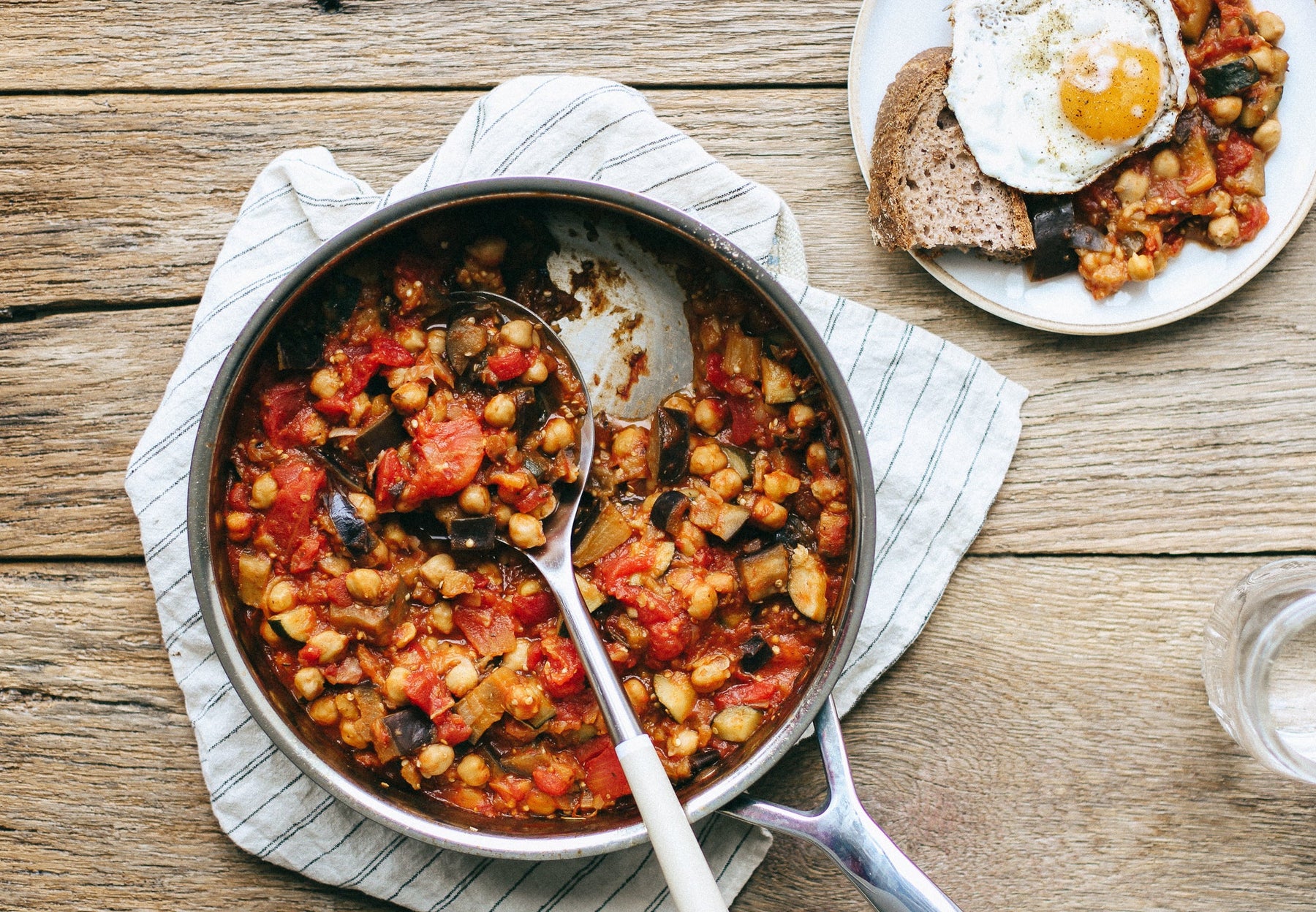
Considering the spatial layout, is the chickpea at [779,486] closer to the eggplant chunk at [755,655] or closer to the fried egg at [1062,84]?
the eggplant chunk at [755,655]

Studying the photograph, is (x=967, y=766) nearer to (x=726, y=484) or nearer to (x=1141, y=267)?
(x=726, y=484)

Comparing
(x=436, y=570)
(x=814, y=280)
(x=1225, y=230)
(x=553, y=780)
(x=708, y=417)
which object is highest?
(x=1225, y=230)

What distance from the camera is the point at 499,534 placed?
2525mm

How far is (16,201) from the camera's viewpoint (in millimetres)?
2779

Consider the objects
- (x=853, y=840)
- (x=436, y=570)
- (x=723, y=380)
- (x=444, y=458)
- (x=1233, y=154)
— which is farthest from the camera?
(x=1233, y=154)

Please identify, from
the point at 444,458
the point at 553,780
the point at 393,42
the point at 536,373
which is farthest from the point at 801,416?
the point at 393,42

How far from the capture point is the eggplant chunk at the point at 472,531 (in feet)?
8.05

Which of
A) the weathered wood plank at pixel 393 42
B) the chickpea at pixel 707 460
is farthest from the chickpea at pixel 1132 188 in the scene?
the chickpea at pixel 707 460

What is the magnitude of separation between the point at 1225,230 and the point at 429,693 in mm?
2633

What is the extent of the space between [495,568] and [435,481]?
35 cm

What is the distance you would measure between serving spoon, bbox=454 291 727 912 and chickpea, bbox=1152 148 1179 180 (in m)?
1.87

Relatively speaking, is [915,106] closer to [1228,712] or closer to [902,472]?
[902,472]

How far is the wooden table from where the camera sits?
277cm

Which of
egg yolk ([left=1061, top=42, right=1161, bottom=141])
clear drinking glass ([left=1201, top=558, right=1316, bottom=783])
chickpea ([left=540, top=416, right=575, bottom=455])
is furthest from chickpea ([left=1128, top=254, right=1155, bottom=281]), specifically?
chickpea ([left=540, top=416, right=575, bottom=455])
